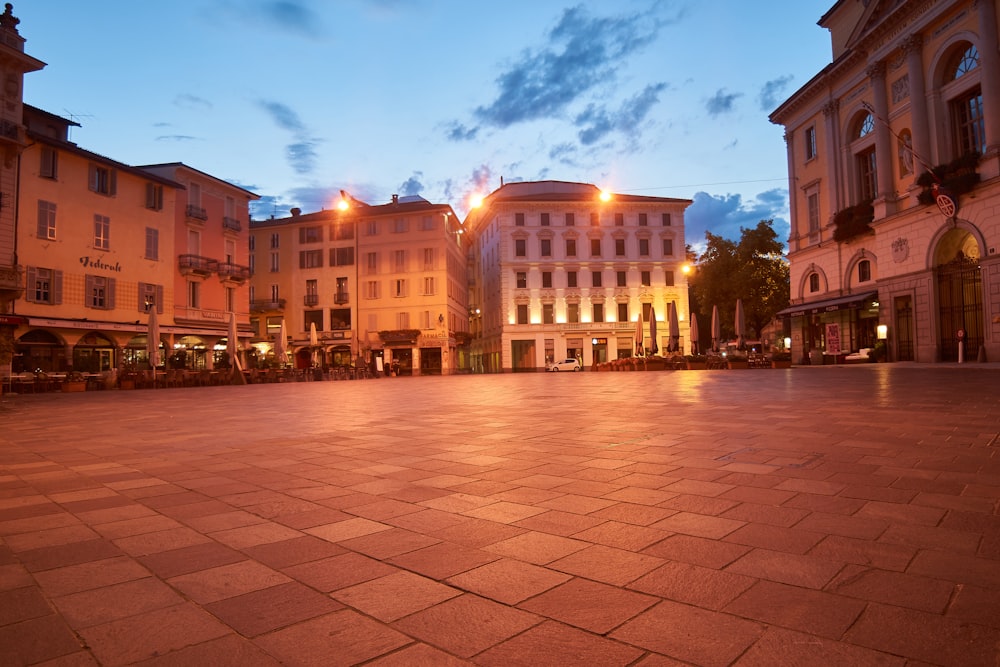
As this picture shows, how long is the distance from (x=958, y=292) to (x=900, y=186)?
581cm

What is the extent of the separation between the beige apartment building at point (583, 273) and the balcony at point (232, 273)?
21663 mm

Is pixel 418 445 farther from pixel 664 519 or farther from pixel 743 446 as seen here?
pixel 664 519

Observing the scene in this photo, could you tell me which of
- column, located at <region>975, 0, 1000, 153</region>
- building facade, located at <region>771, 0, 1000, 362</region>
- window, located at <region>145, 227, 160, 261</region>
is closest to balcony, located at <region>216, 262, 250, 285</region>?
window, located at <region>145, 227, 160, 261</region>

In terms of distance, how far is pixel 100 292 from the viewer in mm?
31016

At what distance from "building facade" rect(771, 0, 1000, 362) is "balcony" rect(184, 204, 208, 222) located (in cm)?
3501

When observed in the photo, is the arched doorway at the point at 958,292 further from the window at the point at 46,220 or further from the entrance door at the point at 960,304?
the window at the point at 46,220

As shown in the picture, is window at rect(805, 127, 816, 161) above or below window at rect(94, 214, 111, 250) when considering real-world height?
above

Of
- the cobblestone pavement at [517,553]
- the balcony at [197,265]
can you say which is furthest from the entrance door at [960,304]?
the balcony at [197,265]

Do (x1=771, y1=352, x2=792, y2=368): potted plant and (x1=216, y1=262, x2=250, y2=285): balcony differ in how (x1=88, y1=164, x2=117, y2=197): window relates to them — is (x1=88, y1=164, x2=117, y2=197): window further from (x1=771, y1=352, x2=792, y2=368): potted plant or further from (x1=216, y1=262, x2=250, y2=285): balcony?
(x1=771, y1=352, x2=792, y2=368): potted plant

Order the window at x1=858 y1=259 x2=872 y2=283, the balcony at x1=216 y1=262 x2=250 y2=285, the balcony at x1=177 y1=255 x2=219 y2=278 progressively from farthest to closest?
1. the balcony at x1=216 y1=262 x2=250 y2=285
2. the balcony at x1=177 y1=255 x2=219 y2=278
3. the window at x1=858 y1=259 x2=872 y2=283

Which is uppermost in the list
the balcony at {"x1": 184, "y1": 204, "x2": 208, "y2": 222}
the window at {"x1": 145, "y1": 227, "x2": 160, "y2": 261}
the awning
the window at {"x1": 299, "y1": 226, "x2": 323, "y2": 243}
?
the window at {"x1": 299, "y1": 226, "x2": 323, "y2": 243}

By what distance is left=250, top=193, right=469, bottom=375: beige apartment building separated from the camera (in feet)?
162

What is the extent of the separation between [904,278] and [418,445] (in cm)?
2666

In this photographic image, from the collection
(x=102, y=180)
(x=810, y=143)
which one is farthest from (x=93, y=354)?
(x=810, y=143)
